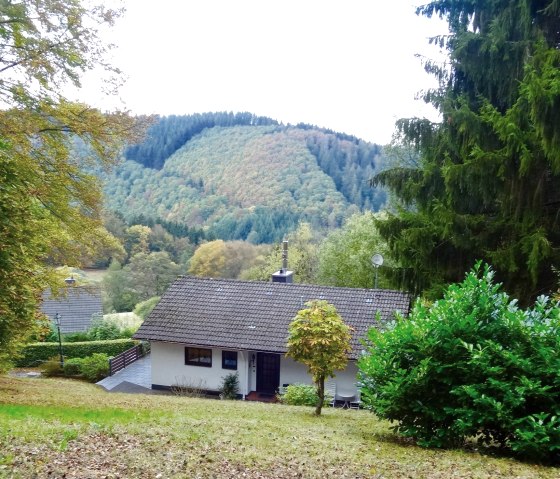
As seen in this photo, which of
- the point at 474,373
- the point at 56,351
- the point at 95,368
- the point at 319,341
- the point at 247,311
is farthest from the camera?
the point at 56,351

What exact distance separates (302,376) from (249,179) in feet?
243

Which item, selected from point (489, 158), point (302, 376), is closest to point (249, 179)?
point (302, 376)

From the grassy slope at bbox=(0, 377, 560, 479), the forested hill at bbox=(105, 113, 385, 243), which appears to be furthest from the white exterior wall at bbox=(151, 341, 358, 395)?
the forested hill at bbox=(105, 113, 385, 243)

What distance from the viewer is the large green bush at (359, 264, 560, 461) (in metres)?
7.46

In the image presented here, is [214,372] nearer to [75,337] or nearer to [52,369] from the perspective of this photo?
[52,369]

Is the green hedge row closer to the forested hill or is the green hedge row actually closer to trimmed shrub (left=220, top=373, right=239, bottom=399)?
trimmed shrub (left=220, top=373, right=239, bottom=399)

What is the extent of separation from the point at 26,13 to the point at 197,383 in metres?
14.6

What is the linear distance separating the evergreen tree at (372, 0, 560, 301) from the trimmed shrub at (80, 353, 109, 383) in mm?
14813

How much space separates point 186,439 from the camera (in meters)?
7.48

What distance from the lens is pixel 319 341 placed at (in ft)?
38.6

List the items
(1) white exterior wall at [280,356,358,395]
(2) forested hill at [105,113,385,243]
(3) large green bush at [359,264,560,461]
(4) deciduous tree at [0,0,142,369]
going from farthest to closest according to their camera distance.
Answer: (2) forested hill at [105,113,385,243] → (1) white exterior wall at [280,356,358,395] → (4) deciduous tree at [0,0,142,369] → (3) large green bush at [359,264,560,461]

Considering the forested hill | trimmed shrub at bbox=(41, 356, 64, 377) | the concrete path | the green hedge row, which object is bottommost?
trimmed shrub at bbox=(41, 356, 64, 377)

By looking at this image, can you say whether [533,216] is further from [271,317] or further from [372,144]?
[372,144]

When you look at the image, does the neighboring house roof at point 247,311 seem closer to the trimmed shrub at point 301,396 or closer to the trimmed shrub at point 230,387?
the trimmed shrub at point 230,387
